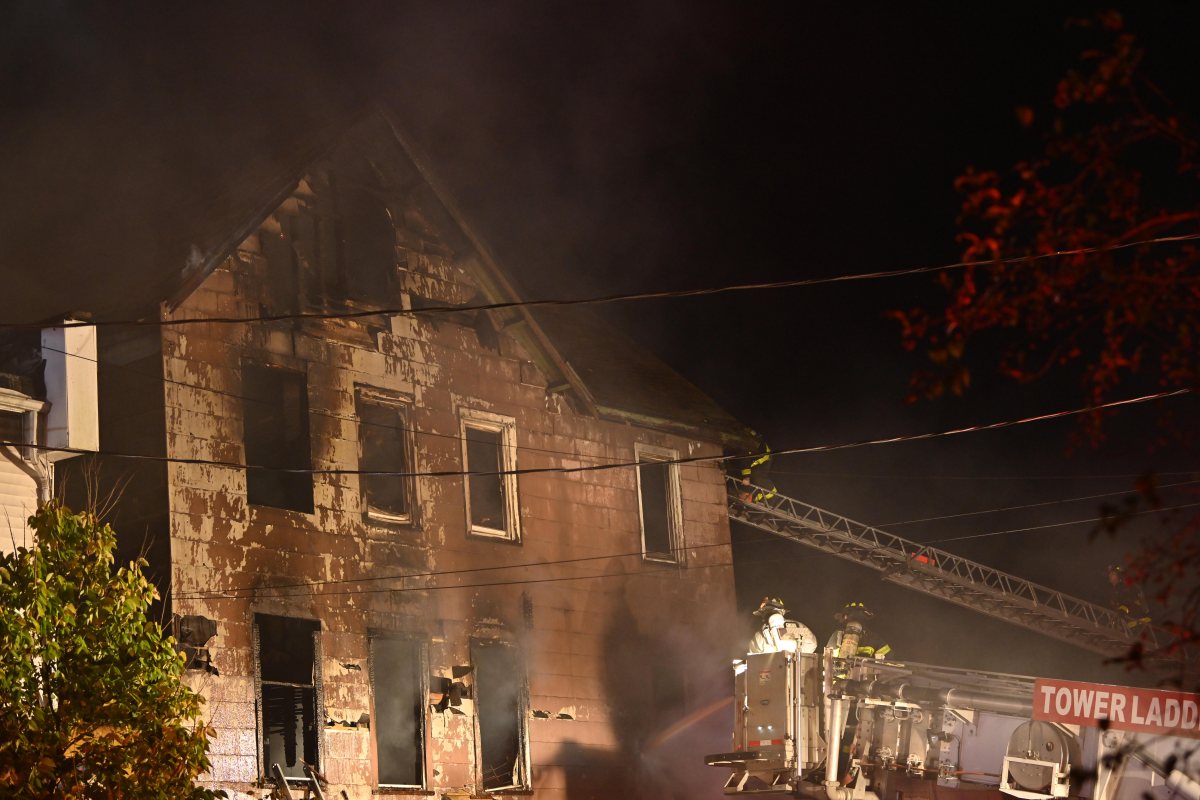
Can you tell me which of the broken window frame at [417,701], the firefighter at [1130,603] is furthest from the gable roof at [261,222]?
the firefighter at [1130,603]

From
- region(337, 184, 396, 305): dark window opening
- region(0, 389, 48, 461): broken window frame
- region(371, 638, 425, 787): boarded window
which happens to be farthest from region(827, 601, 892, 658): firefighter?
region(0, 389, 48, 461): broken window frame

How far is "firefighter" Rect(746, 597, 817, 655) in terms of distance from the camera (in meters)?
18.5

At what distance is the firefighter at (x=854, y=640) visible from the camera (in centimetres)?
1839

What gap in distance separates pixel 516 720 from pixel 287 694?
4.00 m

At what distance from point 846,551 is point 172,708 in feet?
86.9

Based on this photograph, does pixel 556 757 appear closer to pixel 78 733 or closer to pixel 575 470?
pixel 575 470

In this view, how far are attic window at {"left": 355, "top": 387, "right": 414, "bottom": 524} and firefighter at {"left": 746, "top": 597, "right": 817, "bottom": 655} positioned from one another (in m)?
5.00

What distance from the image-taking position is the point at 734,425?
25734mm

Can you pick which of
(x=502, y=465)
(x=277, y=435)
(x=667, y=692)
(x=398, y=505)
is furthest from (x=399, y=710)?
(x=667, y=692)

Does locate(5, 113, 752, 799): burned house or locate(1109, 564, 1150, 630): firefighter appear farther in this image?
locate(1109, 564, 1150, 630): firefighter

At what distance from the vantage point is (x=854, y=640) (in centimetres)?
1848

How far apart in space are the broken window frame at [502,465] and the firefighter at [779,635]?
14.7ft

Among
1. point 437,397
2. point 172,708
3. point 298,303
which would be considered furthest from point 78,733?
point 437,397

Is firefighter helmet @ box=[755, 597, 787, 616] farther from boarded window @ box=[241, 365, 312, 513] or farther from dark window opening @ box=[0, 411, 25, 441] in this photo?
dark window opening @ box=[0, 411, 25, 441]
